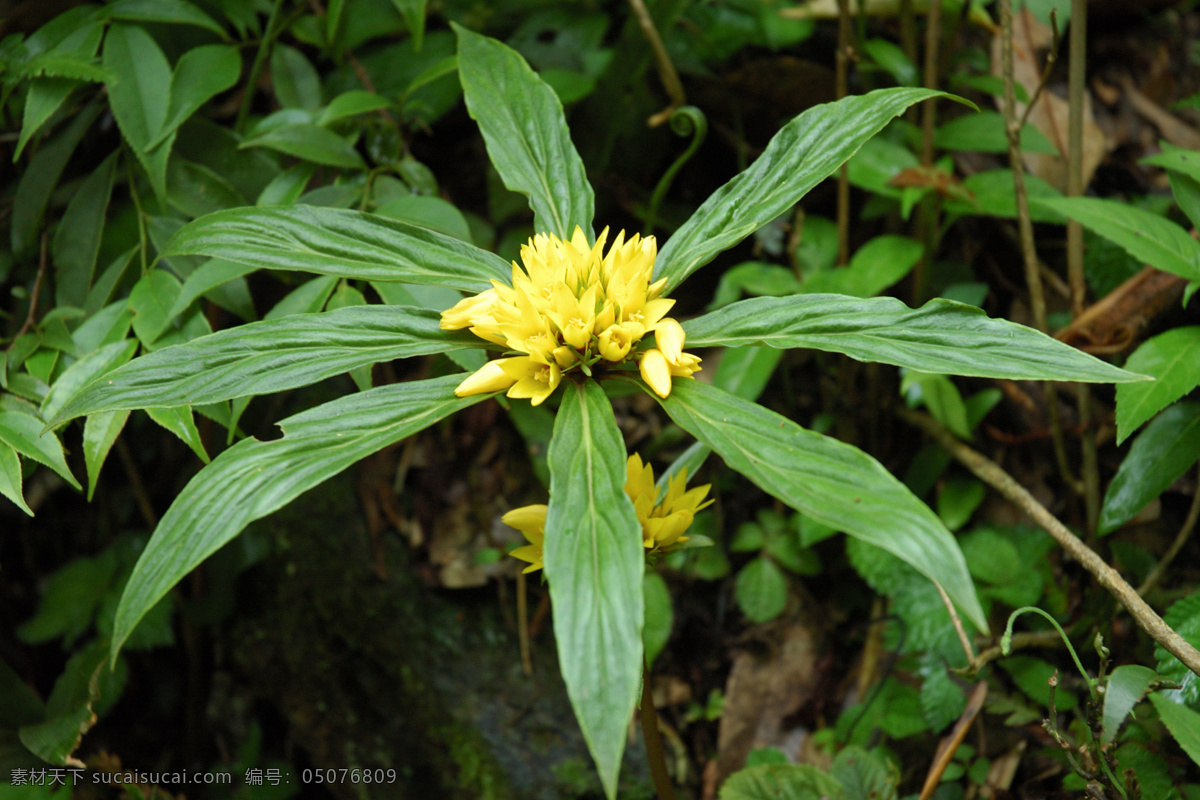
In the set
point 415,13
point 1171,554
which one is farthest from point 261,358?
point 1171,554

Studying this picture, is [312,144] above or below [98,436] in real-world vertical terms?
above

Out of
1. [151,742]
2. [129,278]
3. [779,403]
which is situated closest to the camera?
[129,278]

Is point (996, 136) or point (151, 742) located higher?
point (996, 136)

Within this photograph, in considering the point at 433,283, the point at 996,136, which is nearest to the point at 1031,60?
the point at 996,136

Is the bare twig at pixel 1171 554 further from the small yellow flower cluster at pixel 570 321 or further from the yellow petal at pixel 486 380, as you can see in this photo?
the yellow petal at pixel 486 380

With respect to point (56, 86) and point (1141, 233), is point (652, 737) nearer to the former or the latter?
point (1141, 233)

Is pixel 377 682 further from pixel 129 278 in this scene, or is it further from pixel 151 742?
pixel 129 278

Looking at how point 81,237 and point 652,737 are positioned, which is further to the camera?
point 81,237
